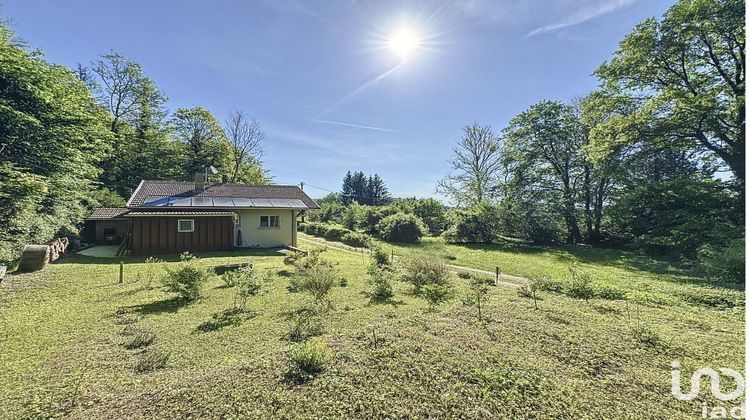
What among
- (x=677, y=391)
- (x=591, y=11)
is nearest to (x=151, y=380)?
(x=677, y=391)

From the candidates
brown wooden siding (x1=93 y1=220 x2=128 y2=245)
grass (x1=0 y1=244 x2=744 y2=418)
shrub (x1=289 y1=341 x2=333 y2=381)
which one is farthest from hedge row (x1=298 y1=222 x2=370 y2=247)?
shrub (x1=289 y1=341 x2=333 y2=381)

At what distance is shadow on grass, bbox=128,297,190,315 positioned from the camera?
235 inches

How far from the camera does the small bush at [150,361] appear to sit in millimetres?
3655

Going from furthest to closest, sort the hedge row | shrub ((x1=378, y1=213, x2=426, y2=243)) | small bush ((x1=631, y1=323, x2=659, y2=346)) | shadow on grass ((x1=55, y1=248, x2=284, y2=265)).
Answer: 1. shrub ((x1=378, y1=213, x2=426, y2=243))
2. the hedge row
3. shadow on grass ((x1=55, y1=248, x2=284, y2=265))
4. small bush ((x1=631, y1=323, x2=659, y2=346))

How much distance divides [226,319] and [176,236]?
10.7 metres

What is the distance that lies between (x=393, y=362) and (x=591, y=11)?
37.9 ft

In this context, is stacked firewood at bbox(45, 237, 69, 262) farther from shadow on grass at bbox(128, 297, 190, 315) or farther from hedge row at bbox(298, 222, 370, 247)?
hedge row at bbox(298, 222, 370, 247)

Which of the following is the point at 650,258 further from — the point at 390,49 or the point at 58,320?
the point at 58,320

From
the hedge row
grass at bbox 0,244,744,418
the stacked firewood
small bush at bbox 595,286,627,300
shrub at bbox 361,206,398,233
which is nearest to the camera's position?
grass at bbox 0,244,744,418

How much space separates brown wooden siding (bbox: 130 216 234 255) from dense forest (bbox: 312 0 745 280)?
1186 centimetres

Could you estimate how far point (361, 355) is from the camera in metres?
3.66

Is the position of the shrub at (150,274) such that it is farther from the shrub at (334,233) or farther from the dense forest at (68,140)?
the shrub at (334,233)

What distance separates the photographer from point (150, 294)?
7.11 m

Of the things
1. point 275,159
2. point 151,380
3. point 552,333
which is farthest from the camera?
point 275,159
